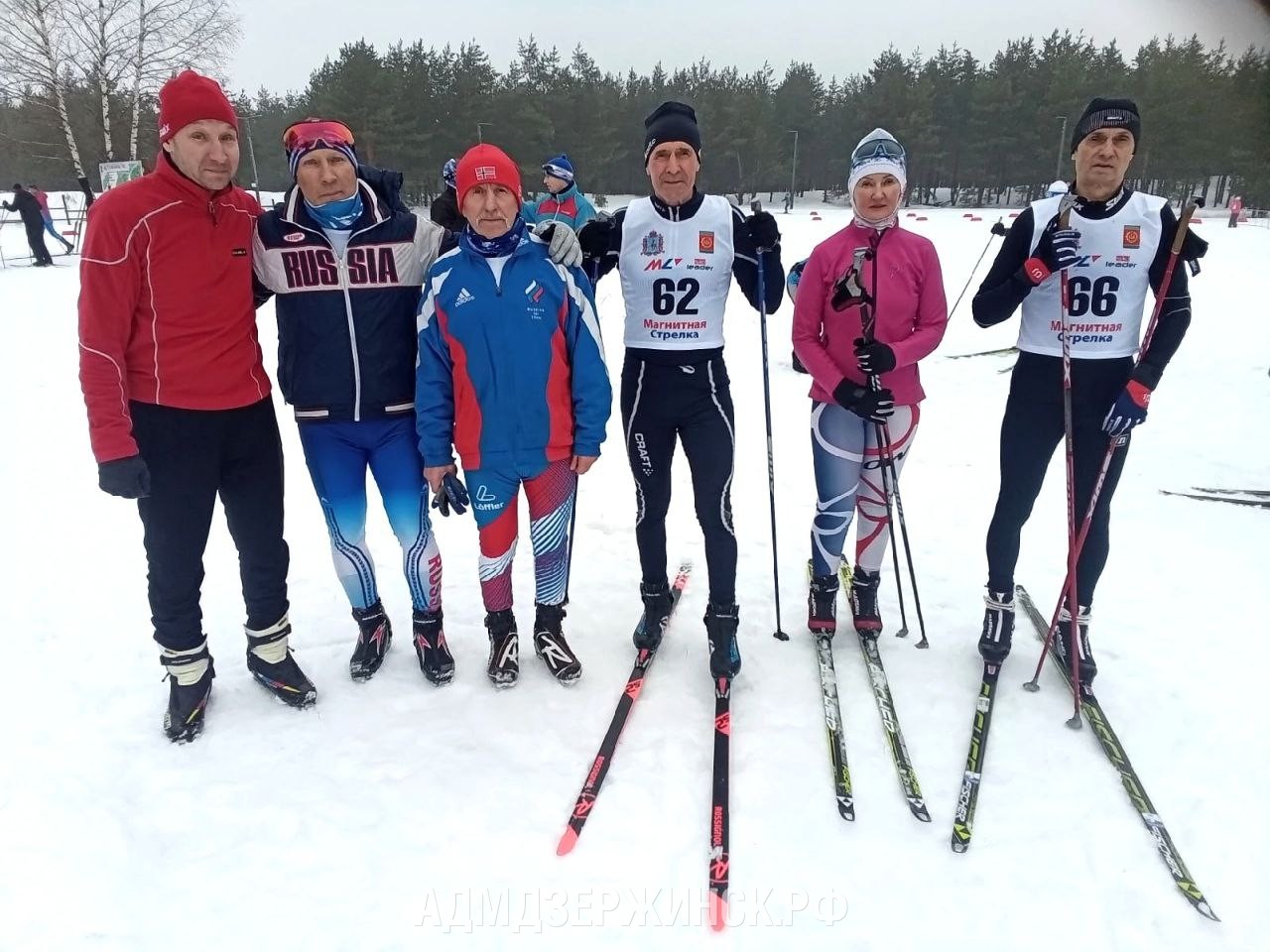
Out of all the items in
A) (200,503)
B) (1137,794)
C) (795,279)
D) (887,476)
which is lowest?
(1137,794)

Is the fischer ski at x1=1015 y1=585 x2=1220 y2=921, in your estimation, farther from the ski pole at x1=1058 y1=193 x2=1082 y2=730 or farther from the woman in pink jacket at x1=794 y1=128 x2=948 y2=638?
the woman in pink jacket at x1=794 y1=128 x2=948 y2=638

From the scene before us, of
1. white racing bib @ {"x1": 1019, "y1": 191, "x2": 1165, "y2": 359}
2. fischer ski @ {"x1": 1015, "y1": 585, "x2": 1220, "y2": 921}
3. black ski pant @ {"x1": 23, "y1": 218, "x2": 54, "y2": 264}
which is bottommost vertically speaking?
fischer ski @ {"x1": 1015, "y1": 585, "x2": 1220, "y2": 921}

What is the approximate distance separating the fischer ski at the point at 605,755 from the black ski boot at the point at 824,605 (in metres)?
0.81

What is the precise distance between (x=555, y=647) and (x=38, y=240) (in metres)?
18.9

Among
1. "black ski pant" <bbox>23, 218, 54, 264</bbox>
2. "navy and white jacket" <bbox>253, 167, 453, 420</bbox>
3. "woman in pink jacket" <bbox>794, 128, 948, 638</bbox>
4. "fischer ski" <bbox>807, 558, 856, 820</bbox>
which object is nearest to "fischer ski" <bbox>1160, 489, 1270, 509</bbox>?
"woman in pink jacket" <bbox>794, 128, 948, 638</bbox>

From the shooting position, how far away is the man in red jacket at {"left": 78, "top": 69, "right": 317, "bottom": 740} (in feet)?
8.02

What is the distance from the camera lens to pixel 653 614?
3535mm

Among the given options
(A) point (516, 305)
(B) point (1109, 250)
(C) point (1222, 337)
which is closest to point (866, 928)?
(A) point (516, 305)

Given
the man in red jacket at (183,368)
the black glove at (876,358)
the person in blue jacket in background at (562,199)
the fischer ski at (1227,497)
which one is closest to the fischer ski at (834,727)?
the black glove at (876,358)

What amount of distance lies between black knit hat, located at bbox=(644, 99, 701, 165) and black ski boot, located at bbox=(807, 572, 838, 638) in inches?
81.0

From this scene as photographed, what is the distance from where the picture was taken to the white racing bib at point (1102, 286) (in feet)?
9.29

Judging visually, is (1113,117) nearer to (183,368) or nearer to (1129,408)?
A: (1129,408)

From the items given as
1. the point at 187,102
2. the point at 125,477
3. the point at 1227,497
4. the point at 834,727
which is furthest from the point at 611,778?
the point at 1227,497

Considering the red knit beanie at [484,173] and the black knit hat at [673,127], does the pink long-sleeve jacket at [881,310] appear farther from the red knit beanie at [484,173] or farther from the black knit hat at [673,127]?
the red knit beanie at [484,173]
